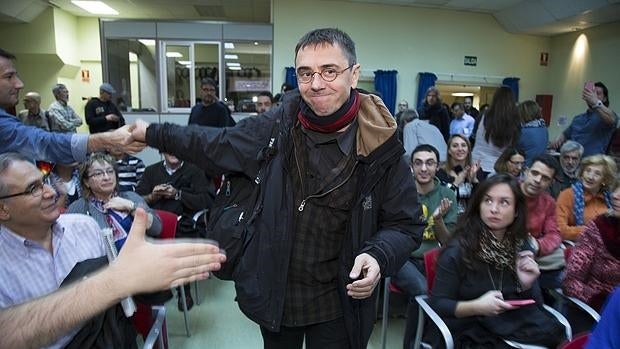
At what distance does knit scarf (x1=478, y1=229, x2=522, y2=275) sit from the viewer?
70.2 inches

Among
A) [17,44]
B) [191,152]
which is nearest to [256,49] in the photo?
[17,44]

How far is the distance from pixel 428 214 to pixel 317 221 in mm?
1525

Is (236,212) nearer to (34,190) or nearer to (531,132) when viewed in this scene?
(34,190)

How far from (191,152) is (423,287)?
5.40ft

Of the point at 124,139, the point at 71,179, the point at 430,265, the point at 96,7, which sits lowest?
the point at 430,265

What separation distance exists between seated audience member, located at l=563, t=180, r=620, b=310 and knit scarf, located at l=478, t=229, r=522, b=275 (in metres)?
0.40

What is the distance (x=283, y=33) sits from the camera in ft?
24.9

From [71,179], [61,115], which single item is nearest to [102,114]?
[61,115]

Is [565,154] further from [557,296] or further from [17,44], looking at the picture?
[17,44]

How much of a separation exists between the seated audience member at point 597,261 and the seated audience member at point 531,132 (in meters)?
1.91

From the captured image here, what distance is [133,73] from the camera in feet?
25.5

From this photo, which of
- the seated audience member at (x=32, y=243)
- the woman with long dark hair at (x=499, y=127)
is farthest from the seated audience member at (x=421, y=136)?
the seated audience member at (x=32, y=243)

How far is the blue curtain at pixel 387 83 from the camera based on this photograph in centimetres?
791

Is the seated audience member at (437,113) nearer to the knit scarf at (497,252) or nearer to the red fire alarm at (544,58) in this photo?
the knit scarf at (497,252)
